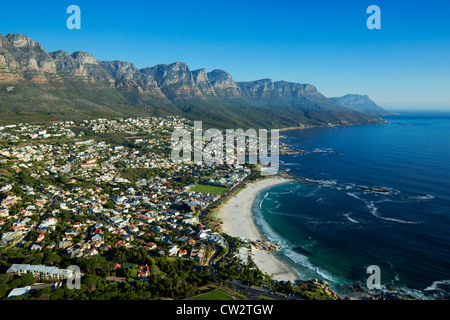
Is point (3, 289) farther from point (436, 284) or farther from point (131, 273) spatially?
point (436, 284)

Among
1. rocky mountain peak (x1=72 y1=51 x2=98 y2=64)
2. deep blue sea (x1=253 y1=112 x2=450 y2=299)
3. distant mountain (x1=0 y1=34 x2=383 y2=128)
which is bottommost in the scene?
deep blue sea (x1=253 y1=112 x2=450 y2=299)

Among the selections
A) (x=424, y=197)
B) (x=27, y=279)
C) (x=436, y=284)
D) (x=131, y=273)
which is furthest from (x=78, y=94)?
(x=436, y=284)

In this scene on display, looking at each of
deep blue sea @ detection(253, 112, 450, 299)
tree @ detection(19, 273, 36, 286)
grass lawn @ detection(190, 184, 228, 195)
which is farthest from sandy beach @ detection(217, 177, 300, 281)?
tree @ detection(19, 273, 36, 286)

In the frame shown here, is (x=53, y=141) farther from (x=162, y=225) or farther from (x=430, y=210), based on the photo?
(x=430, y=210)

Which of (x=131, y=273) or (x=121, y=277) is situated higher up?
(x=131, y=273)

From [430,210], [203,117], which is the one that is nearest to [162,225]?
[430,210]

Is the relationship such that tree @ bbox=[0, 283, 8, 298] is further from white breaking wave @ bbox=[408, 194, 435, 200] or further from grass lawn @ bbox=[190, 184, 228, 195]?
white breaking wave @ bbox=[408, 194, 435, 200]

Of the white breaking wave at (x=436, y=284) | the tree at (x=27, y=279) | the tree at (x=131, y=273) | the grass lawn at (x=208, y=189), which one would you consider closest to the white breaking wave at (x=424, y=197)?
the white breaking wave at (x=436, y=284)
